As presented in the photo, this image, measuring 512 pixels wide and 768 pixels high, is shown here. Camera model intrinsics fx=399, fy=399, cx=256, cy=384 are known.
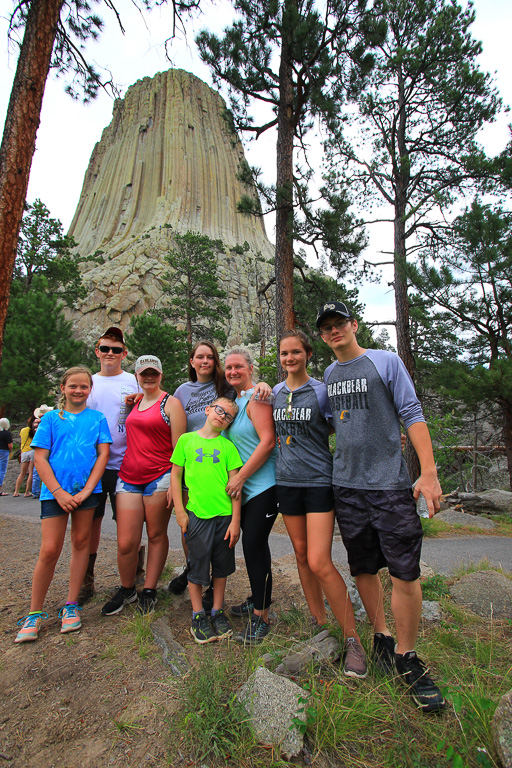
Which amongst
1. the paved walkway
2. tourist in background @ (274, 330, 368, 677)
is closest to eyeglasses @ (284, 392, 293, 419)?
tourist in background @ (274, 330, 368, 677)

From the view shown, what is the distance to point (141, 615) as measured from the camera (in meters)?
2.69

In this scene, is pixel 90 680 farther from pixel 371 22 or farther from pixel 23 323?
pixel 23 323

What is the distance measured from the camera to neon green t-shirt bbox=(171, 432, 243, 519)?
2570mm

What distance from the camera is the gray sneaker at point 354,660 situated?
79.2 inches

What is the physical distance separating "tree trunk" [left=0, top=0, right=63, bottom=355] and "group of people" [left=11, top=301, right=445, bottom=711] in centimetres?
115

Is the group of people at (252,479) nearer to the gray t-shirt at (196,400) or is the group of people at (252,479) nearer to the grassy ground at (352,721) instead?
the gray t-shirt at (196,400)

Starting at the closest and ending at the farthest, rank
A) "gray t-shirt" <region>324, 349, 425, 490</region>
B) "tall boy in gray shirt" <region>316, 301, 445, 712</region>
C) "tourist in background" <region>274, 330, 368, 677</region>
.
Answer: "tall boy in gray shirt" <region>316, 301, 445, 712</region>, "gray t-shirt" <region>324, 349, 425, 490</region>, "tourist in background" <region>274, 330, 368, 677</region>

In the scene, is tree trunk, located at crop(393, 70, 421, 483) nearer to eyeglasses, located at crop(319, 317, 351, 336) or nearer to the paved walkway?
the paved walkway

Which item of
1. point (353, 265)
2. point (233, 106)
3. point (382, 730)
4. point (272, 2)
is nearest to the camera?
point (382, 730)

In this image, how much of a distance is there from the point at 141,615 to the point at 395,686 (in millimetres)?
1644

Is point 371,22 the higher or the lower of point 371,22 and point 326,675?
the higher

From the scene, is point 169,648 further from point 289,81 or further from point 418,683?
point 289,81

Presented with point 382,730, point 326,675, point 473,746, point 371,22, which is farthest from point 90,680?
point 371,22

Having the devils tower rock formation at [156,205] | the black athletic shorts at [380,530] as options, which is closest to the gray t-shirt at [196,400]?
the black athletic shorts at [380,530]
